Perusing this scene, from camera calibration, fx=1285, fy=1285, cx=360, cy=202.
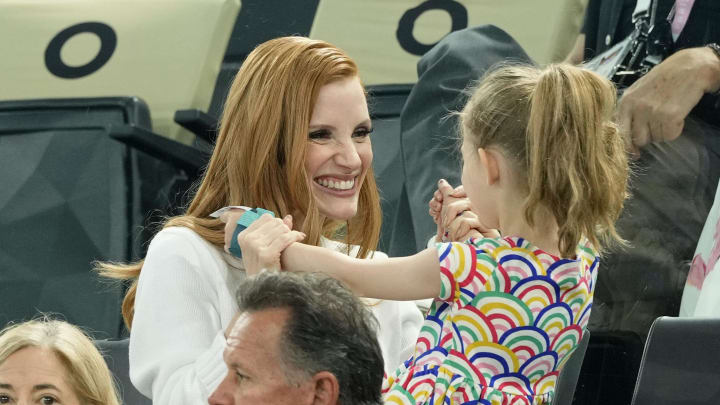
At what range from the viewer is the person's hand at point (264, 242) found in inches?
54.9

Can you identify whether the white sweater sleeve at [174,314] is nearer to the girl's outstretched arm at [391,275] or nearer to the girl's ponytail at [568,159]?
the girl's outstretched arm at [391,275]

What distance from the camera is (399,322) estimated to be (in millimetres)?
1793

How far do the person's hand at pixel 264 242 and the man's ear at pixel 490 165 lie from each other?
22 cm

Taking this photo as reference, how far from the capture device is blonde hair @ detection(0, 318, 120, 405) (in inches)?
70.2

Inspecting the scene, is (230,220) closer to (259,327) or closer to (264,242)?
(264,242)

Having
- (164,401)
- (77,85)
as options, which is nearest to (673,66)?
(164,401)

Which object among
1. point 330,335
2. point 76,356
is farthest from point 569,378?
point 76,356

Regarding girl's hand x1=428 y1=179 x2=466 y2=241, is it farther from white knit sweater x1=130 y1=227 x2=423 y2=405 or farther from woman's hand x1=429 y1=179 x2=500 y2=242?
white knit sweater x1=130 y1=227 x2=423 y2=405

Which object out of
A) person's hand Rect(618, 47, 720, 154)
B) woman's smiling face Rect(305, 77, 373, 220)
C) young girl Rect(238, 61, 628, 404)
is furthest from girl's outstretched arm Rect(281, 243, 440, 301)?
person's hand Rect(618, 47, 720, 154)

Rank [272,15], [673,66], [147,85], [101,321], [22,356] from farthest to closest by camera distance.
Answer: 1. [272,15]
2. [147,85]
3. [101,321]
4. [673,66]
5. [22,356]

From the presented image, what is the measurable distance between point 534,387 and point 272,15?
2.32m

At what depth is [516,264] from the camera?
1372 millimetres

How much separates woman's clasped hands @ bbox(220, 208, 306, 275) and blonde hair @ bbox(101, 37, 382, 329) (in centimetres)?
20

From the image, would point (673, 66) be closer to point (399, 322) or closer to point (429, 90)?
point (429, 90)
